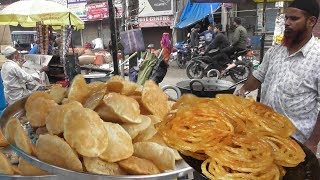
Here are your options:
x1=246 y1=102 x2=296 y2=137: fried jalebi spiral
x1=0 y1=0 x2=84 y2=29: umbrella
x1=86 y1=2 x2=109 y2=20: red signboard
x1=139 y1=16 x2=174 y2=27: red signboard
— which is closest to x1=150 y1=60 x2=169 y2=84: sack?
x1=0 y1=0 x2=84 y2=29: umbrella

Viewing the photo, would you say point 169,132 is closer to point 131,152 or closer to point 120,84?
point 131,152

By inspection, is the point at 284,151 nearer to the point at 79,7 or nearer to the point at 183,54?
the point at 183,54

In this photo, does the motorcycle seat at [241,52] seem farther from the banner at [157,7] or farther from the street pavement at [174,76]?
the banner at [157,7]

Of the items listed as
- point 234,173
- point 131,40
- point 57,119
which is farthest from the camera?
point 131,40

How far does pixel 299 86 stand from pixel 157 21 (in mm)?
17957

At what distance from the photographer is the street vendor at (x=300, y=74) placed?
273cm

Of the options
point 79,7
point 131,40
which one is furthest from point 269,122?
point 79,7

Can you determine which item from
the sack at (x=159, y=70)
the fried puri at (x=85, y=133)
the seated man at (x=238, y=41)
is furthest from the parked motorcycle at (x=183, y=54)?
the fried puri at (x=85, y=133)

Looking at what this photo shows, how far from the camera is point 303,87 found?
2.76 metres

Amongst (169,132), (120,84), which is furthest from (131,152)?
(120,84)

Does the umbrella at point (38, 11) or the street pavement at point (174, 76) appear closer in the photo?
the umbrella at point (38, 11)

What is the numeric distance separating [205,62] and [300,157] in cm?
1014

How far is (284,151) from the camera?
1.15 m

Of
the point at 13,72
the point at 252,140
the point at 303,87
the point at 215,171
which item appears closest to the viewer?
the point at 215,171
